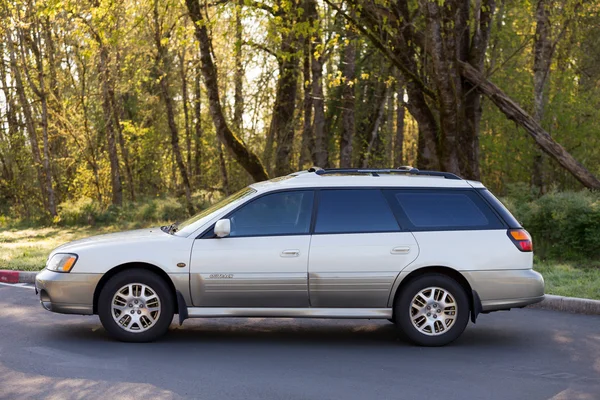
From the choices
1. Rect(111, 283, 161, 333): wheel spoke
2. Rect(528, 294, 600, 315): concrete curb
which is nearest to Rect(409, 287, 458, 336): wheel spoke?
Rect(111, 283, 161, 333): wheel spoke

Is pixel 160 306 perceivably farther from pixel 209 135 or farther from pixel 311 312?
pixel 209 135

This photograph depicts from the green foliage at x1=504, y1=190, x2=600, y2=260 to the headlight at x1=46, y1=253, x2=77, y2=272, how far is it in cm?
982

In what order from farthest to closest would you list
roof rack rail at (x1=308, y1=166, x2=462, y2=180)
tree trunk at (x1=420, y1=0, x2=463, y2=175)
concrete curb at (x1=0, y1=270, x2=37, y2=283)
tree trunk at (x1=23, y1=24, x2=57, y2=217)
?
1. tree trunk at (x1=23, y1=24, x2=57, y2=217)
2. tree trunk at (x1=420, y1=0, x2=463, y2=175)
3. concrete curb at (x1=0, y1=270, x2=37, y2=283)
4. roof rack rail at (x1=308, y1=166, x2=462, y2=180)

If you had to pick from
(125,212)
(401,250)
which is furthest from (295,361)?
(125,212)

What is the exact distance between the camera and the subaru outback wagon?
8.77 metres

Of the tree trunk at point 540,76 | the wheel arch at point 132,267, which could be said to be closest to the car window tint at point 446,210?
the wheel arch at point 132,267

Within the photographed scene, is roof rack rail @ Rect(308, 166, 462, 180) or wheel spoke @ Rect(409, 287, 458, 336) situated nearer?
wheel spoke @ Rect(409, 287, 458, 336)

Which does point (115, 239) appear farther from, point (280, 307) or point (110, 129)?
point (110, 129)

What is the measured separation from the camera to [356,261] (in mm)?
8828

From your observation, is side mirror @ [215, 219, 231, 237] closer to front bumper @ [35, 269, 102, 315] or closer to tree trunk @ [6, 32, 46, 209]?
front bumper @ [35, 269, 102, 315]

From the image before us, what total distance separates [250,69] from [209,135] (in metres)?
10.8

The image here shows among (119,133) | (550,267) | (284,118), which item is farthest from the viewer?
(119,133)

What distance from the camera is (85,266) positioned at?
8789 mm

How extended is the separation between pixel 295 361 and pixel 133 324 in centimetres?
180
